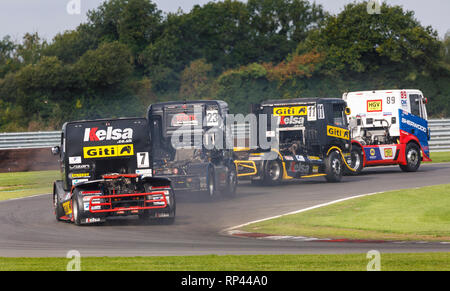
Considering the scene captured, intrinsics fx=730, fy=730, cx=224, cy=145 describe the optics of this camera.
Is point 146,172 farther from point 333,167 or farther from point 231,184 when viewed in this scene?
point 333,167

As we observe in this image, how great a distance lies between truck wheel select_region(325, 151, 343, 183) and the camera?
25.0 metres

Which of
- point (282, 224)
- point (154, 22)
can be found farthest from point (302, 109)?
point (154, 22)

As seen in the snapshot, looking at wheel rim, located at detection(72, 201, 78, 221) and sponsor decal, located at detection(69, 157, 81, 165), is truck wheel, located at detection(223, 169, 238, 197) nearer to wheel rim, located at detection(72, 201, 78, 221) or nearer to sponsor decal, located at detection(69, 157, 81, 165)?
sponsor decal, located at detection(69, 157, 81, 165)

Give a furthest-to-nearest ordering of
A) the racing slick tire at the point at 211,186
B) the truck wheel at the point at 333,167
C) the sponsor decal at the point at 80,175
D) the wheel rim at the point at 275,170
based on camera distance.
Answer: the truck wheel at the point at 333,167, the wheel rim at the point at 275,170, the racing slick tire at the point at 211,186, the sponsor decal at the point at 80,175

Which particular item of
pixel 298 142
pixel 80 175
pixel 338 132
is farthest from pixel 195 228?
pixel 338 132

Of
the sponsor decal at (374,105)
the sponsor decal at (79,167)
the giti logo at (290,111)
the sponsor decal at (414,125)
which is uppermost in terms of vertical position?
the sponsor decal at (374,105)

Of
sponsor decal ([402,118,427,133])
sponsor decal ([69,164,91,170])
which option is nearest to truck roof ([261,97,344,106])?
sponsor decal ([402,118,427,133])

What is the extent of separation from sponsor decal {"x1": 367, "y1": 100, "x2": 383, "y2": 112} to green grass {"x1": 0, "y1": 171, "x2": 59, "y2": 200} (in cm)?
1239

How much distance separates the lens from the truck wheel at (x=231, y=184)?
2190 centimetres

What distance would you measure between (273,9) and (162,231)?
52.2 meters

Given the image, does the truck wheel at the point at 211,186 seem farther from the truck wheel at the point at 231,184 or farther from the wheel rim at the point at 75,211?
the wheel rim at the point at 75,211

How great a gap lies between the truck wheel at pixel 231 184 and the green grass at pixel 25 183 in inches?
301

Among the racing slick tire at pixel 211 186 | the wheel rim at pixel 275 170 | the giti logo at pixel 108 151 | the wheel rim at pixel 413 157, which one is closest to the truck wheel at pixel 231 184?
the racing slick tire at pixel 211 186

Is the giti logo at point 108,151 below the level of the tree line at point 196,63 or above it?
below
